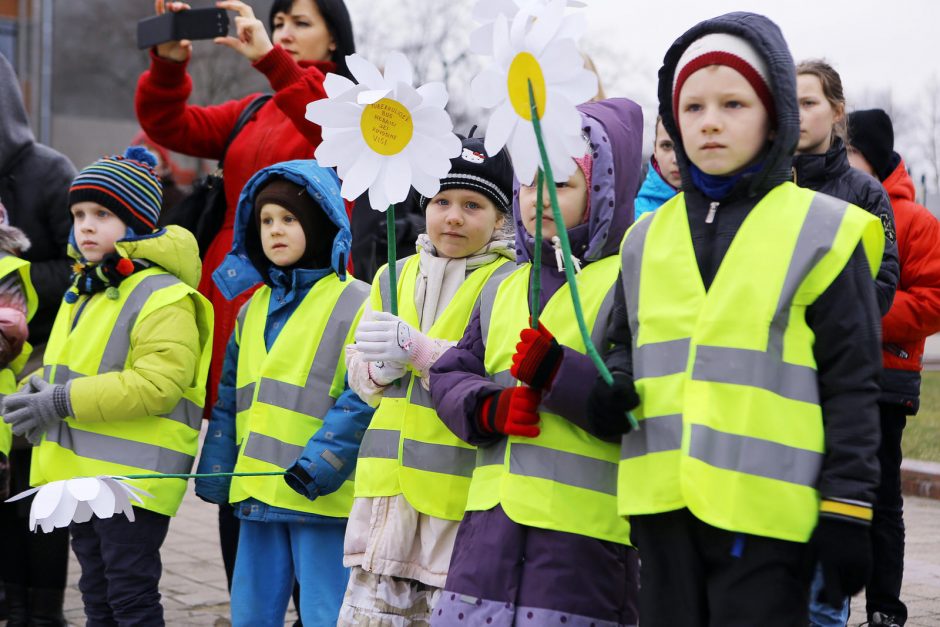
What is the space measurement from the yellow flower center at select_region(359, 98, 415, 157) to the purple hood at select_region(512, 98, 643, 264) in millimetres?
351

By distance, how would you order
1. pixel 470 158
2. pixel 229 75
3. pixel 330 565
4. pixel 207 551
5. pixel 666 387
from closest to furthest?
1. pixel 666 387
2. pixel 470 158
3. pixel 330 565
4. pixel 207 551
5. pixel 229 75

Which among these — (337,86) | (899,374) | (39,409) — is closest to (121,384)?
(39,409)

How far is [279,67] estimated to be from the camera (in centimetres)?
441

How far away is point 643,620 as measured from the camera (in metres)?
2.62

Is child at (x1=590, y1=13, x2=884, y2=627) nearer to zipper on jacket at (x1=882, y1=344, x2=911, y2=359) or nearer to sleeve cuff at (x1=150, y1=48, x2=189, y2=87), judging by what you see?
zipper on jacket at (x1=882, y1=344, x2=911, y2=359)

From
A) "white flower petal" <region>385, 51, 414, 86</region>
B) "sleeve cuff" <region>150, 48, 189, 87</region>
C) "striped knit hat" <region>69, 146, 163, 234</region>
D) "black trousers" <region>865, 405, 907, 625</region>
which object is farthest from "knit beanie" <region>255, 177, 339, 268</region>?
A: "black trousers" <region>865, 405, 907, 625</region>

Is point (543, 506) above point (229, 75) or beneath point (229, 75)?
beneath

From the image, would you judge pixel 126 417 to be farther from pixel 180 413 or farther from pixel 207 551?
pixel 207 551

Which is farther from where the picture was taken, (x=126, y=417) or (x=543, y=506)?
(x=126, y=417)

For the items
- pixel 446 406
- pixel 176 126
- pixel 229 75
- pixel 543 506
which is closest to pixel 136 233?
pixel 176 126

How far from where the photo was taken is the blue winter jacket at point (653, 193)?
455cm

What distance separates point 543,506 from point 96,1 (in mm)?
28844

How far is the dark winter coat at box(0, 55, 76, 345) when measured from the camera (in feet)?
16.9

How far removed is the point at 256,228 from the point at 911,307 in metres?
2.28
